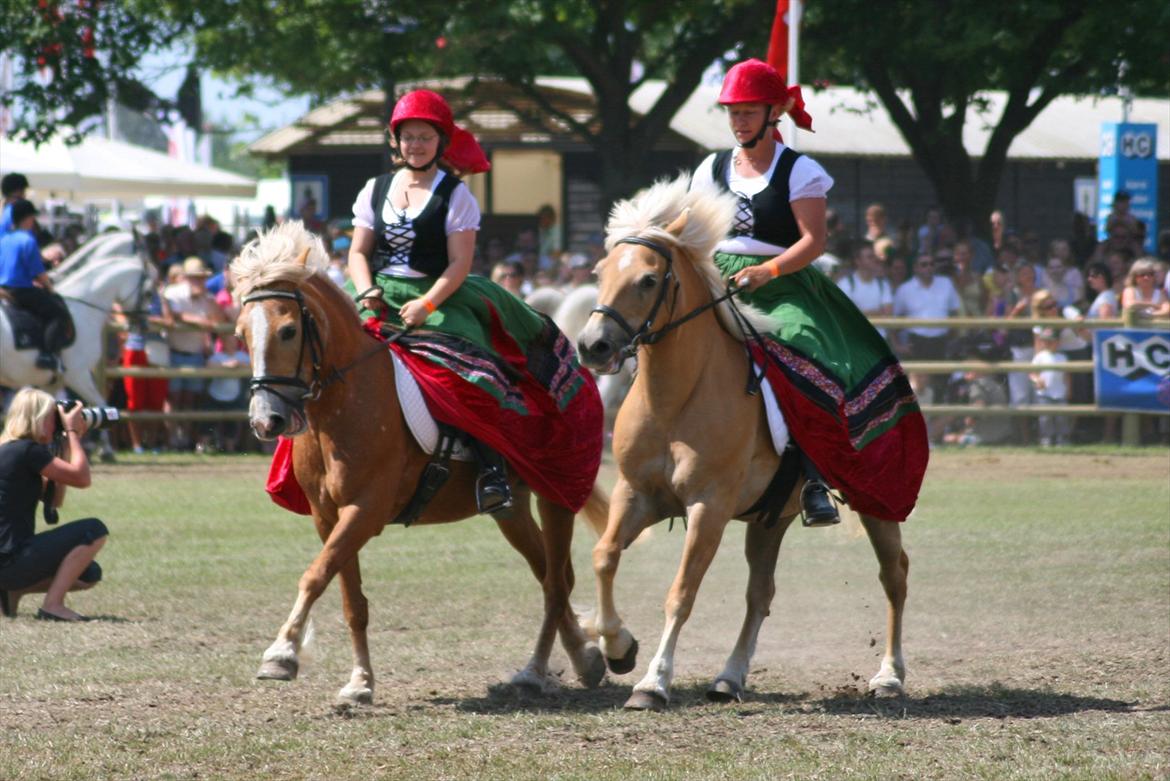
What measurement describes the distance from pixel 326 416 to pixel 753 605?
2169 mm

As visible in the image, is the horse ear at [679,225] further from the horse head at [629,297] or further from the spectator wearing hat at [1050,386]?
the spectator wearing hat at [1050,386]

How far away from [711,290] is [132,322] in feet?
39.6

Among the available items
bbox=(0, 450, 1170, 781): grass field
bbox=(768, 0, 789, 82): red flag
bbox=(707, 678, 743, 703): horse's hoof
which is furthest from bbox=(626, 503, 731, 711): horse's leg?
bbox=(768, 0, 789, 82): red flag

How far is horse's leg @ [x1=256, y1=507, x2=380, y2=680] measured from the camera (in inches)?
257

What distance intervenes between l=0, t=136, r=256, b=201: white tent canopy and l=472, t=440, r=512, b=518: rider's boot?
54.8 feet

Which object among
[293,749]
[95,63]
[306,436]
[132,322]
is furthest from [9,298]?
[293,749]

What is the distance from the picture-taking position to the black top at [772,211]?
7469mm

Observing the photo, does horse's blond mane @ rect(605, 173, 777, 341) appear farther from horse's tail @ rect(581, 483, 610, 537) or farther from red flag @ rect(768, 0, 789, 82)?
red flag @ rect(768, 0, 789, 82)

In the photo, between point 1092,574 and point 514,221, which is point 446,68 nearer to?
point 514,221

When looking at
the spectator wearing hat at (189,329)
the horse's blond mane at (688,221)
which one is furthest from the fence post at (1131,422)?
the horse's blond mane at (688,221)

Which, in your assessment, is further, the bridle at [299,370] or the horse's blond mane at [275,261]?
the horse's blond mane at [275,261]

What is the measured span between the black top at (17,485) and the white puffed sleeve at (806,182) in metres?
4.77

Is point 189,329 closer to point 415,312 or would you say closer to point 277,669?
point 415,312

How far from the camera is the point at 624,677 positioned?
827 centimetres
